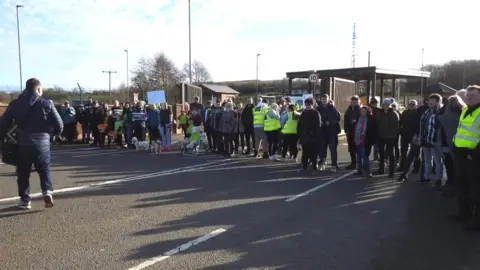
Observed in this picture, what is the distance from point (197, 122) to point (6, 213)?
330 inches

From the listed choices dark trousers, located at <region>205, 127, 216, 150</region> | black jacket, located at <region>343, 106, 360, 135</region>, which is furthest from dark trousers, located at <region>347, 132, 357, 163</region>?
dark trousers, located at <region>205, 127, 216, 150</region>

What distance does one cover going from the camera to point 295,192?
8.41m

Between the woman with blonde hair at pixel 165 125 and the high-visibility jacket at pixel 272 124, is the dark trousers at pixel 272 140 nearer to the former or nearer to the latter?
the high-visibility jacket at pixel 272 124

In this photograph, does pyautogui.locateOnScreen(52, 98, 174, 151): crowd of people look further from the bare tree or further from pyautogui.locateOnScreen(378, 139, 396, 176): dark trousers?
the bare tree

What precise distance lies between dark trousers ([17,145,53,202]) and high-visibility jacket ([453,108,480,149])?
6.40m

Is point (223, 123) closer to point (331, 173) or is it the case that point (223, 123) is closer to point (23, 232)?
point (331, 173)

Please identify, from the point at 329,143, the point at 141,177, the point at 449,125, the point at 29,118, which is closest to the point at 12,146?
the point at 29,118

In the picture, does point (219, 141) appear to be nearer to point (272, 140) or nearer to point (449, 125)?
point (272, 140)

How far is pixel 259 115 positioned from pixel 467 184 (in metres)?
7.56

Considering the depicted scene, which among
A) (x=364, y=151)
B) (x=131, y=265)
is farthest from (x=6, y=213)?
(x=364, y=151)

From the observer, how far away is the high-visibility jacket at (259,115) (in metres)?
13.2

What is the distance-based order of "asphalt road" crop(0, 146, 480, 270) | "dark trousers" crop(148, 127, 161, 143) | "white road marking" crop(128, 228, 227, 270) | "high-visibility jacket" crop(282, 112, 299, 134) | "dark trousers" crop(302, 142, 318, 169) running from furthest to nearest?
"dark trousers" crop(148, 127, 161, 143), "high-visibility jacket" crop(282, 112, 299, 134), "dark trousers" crop(302, 142, 318, 169), "asphalt road" crop(0, 146, 480, 270), "white road marking" crop(128, 228, 227, 270)

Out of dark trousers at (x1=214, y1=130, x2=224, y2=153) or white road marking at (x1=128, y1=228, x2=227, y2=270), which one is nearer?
white road marking at (x1=128, y1=228, x2=227, y2=270)

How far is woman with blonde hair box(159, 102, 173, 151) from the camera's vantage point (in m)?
15.3
